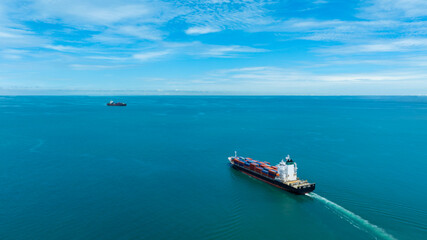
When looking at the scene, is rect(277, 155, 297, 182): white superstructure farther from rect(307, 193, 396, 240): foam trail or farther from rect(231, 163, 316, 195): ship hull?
rect(307, 193, 396, 240): foam trail

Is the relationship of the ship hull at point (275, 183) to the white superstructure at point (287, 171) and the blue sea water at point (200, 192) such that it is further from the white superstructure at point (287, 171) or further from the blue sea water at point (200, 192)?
the white superstructure at point (287, 171)

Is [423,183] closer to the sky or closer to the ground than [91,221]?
closer to the sky

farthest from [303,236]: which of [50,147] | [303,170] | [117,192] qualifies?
[50,147]

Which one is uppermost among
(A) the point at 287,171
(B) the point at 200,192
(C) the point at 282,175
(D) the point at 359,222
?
(A) the point at 287,171

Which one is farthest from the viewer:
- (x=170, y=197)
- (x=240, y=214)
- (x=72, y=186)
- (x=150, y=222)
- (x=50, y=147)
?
(x=50, y=147)

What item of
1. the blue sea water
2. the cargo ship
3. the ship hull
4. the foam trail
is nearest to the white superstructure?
the cargo ship

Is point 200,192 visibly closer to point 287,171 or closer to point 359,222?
point 287,171

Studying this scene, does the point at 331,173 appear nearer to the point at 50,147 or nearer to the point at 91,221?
the point at 91,221

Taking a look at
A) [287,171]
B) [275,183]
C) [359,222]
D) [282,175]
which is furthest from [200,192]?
[359,222]
